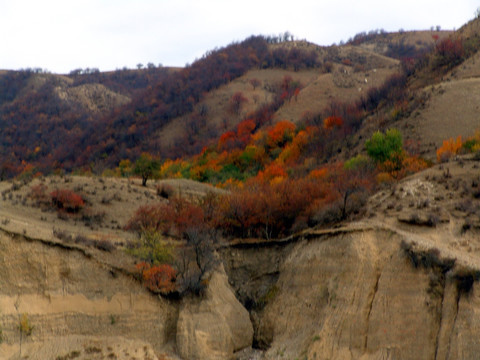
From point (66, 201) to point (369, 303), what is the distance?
1836cm

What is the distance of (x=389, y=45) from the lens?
124125 mm

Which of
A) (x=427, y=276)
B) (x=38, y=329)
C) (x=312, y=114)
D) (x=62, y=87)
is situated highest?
(x=62, y=87)

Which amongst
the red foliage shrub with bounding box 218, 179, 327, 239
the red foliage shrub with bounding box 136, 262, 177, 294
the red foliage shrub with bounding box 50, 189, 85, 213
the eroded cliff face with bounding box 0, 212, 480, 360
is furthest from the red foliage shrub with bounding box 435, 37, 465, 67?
the red foliage shrub with bounding box 136, 262, 177, 294

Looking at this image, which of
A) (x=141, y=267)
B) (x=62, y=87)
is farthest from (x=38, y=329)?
(x=62, y=87)

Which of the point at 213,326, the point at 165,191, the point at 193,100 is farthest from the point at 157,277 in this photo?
the point at 193,100

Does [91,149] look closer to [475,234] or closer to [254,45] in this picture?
[254,45]

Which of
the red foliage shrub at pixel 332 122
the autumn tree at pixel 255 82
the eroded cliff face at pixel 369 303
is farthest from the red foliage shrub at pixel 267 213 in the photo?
the autumn tree at pixel 255 82

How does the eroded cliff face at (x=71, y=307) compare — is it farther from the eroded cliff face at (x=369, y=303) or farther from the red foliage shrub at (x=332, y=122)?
the red foliage shrub at (x=332, y=122)

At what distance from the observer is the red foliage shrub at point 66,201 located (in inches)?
1178

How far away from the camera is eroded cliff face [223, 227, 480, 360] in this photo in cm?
1706

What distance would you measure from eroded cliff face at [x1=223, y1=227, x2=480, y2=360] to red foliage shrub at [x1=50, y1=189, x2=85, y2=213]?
13.1 metres

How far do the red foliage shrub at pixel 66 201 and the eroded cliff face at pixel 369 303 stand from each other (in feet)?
43.1

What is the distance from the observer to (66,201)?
3012 centimetres

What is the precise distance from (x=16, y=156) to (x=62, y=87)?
105ft
